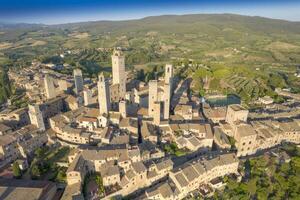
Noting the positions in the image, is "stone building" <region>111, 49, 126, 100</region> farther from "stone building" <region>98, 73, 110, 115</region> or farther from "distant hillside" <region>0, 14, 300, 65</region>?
"distant hillside" <region>0, 14, 300, 65</region>

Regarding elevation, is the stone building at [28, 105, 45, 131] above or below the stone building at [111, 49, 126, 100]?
below

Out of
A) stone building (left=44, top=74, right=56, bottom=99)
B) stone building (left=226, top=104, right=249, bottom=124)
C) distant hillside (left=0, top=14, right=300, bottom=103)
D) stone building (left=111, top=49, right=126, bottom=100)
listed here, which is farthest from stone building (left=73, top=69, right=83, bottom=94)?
stone building (left=226, top=104, right=249, bottom=124)

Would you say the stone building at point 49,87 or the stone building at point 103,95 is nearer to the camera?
the stone building at point 103,95

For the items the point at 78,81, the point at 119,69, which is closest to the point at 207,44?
the point at 119,69

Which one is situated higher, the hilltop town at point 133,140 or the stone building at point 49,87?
the stone building at point 49,87

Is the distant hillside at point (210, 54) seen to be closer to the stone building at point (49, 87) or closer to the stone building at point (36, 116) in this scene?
the stone building at point (49, 87)

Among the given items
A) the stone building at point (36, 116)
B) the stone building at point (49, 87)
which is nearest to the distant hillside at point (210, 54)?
the stone building at point (49, 87)

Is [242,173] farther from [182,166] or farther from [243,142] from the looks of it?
[182,166]

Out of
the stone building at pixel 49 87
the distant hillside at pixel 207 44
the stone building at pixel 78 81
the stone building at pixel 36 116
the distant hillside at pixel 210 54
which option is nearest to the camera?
the stone building at pixel 36 116

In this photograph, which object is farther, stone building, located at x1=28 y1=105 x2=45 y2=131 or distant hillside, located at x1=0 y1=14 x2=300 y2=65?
distant hillside, located at x1=0 y1=14 x2=300 y2=65
